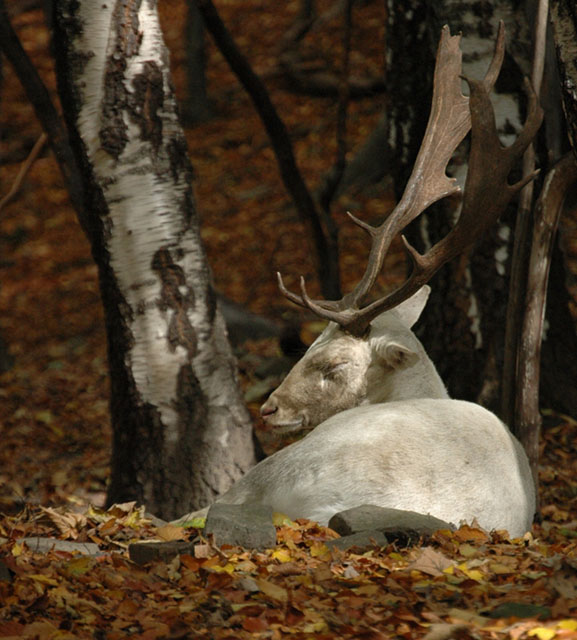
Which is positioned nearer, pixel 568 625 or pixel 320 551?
pixel 568 625

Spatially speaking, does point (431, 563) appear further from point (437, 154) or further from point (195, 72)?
point (195, 72)

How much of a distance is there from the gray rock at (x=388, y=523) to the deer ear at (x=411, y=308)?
78.2 inches

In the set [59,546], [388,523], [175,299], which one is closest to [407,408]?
[388,523]

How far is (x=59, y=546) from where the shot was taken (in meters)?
4.49

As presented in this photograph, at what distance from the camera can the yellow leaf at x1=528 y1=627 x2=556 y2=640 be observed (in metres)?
3.08

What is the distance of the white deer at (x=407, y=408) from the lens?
16.0 ft

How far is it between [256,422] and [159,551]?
4.99 meters

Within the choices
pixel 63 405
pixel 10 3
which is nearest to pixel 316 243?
pixel 63 405

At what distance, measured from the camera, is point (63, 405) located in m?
10.7

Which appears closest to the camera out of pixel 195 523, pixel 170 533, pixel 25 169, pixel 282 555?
pixel 282 555

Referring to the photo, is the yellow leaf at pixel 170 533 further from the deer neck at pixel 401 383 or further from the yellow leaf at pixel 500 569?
the deer neck at pixel 401 383

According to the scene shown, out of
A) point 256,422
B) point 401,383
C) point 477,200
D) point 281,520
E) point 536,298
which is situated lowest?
point 256,422

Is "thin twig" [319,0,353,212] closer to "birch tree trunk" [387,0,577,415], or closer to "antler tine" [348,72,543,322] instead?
"birch tree trunk" [387,0,577,415]

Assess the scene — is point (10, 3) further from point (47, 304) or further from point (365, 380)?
point (365, 380)
